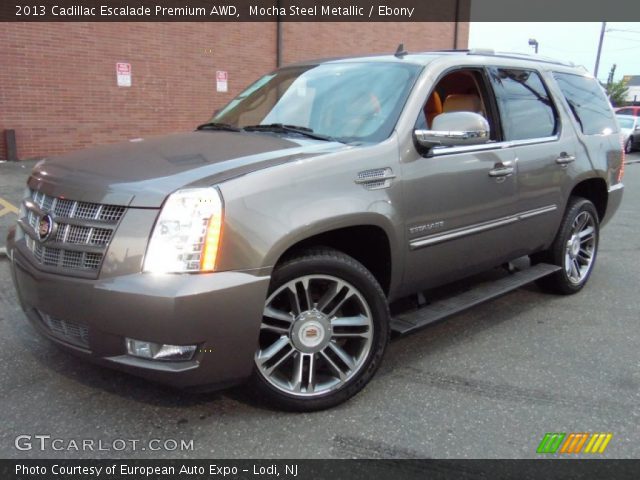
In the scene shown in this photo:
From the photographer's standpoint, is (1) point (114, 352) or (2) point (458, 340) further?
(2) point (458, 340)

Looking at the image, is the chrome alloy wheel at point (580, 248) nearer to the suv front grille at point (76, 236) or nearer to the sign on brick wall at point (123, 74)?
the suv front grille at point (76, 236)

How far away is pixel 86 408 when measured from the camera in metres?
3.00

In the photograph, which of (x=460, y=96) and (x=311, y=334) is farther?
(x=460, y=96)

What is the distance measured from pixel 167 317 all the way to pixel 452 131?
189cm

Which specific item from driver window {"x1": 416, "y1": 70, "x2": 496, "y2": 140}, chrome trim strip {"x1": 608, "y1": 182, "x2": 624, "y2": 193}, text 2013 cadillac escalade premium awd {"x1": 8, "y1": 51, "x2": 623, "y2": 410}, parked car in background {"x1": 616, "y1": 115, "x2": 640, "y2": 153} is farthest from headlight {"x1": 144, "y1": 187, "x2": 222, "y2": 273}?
parked car in background {"x1": 616, "y1": 115, "x2": 640, "y2": 153}

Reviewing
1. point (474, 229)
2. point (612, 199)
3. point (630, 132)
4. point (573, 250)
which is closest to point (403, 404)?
point (474, 229)

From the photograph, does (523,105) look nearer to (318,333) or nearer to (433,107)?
(433,107)

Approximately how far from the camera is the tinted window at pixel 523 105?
4.16 metres

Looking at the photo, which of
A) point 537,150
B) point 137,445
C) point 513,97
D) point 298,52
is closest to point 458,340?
point 537,150

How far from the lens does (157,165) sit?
2.93m

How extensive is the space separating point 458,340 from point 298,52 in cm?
1265

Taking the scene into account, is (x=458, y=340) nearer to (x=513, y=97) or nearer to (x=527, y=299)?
(x=527, y=299)

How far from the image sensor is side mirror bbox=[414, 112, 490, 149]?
11.0 ft

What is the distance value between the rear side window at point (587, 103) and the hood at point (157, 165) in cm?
265
